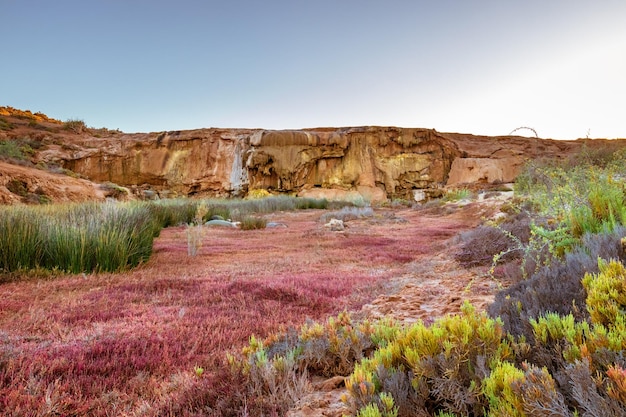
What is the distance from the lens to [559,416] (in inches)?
39.0

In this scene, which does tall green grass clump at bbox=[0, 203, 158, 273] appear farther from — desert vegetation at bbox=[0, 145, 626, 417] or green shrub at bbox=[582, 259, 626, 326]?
green shrub at bbox=[582, 259, 626, 326]

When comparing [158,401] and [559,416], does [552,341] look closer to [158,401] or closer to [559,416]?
[559,416]

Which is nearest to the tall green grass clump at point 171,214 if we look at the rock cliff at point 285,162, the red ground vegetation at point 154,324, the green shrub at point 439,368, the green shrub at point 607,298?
the red ground vegetation at point 154,324

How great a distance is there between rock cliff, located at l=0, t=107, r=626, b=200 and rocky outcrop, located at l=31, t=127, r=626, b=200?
0.09 m

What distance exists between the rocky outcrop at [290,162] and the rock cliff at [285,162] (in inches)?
3.7

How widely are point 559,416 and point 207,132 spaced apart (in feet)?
122

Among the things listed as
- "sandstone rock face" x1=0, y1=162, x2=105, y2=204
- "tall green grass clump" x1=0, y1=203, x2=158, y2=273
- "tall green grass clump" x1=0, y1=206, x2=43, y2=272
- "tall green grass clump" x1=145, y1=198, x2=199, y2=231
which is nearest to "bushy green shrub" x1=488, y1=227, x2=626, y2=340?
"tall green grass clump" x1=0, y1=203, x2=158, y2=273

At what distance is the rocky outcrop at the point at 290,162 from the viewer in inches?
1336

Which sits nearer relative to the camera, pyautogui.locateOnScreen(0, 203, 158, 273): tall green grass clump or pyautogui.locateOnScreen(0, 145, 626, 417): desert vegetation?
pyautogui.locateOnScreen(0, 145, 626, 417): desert vegetation

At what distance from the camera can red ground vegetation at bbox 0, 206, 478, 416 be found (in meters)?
1.74

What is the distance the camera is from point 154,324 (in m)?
2.84

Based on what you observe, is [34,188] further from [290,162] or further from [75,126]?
[75,126]

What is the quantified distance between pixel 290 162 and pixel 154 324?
104 feet

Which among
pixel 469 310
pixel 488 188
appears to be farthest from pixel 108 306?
pixel 488 188
